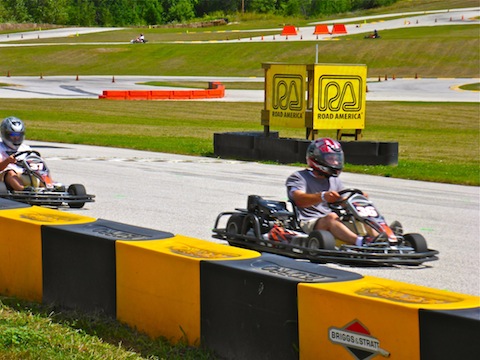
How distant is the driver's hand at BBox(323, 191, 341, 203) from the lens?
944 centimetres

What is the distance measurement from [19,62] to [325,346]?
69.8 meters

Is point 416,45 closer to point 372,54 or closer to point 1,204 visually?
point 372,54

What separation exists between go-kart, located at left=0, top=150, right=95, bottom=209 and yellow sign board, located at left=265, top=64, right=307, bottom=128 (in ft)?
29.9

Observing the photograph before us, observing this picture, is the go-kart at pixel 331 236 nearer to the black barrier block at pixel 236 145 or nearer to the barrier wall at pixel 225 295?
the barrier wall at pixel 225 295

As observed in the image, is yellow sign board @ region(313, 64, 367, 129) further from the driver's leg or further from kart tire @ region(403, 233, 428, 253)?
kart tire @ region(403, 233, 428, 253)

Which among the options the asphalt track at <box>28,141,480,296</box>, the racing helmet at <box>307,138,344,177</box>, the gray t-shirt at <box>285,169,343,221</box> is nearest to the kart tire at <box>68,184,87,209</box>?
the asphalt track at <box>28,141,480,296</box>

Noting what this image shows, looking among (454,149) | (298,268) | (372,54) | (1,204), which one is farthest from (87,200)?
(372,54)

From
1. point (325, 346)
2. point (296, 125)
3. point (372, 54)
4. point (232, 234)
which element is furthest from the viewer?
point (372, 54)

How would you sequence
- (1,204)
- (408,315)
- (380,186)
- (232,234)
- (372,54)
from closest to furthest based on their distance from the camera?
(408,315)
(1,204)
(232,234)
(380,186)
(372,54)

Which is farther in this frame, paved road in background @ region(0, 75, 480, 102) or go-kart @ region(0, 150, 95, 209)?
paved road in background @ region(0, 75, 480, 102)

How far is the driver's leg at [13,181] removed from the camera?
12.6 meters

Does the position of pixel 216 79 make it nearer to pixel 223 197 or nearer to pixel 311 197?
pixel 223 197

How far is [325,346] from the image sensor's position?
5391mm

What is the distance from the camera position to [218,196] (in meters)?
14.7
